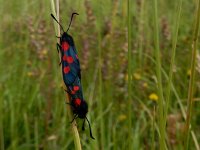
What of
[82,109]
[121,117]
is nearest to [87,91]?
[121,117]

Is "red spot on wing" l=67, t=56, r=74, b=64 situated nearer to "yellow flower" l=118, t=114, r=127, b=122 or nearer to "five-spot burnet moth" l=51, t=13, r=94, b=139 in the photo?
"five-spot burnet moth" l=51, t=13, r=94, b=139

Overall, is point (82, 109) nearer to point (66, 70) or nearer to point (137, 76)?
point (66, 70)

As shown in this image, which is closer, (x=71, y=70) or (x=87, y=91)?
(x=71, y=70)

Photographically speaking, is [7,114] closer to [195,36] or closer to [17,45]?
[17,45]

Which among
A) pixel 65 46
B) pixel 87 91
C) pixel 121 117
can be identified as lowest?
pixel 121 117

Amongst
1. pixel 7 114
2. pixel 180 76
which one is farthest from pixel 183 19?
pixel 7 114

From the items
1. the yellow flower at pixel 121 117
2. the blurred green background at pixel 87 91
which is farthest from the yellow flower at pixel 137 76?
the yellow flower at pixel 121 117

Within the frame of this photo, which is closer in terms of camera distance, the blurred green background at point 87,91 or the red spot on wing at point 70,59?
the red spot on wing at point 70,59

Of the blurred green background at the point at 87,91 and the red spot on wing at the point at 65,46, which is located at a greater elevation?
the red spot on wing at the point at 65,46

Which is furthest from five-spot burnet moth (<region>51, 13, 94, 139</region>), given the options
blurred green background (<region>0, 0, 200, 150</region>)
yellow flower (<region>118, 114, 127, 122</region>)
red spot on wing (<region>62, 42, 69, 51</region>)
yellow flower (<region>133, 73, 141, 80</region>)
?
yellow flower (<region>133, 73, 141, 80</region>)

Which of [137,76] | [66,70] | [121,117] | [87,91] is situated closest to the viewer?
[66,70]

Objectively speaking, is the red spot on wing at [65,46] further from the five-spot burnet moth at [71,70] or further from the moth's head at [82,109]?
the moth's head at [82,109]

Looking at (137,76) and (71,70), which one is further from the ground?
(71,70)
